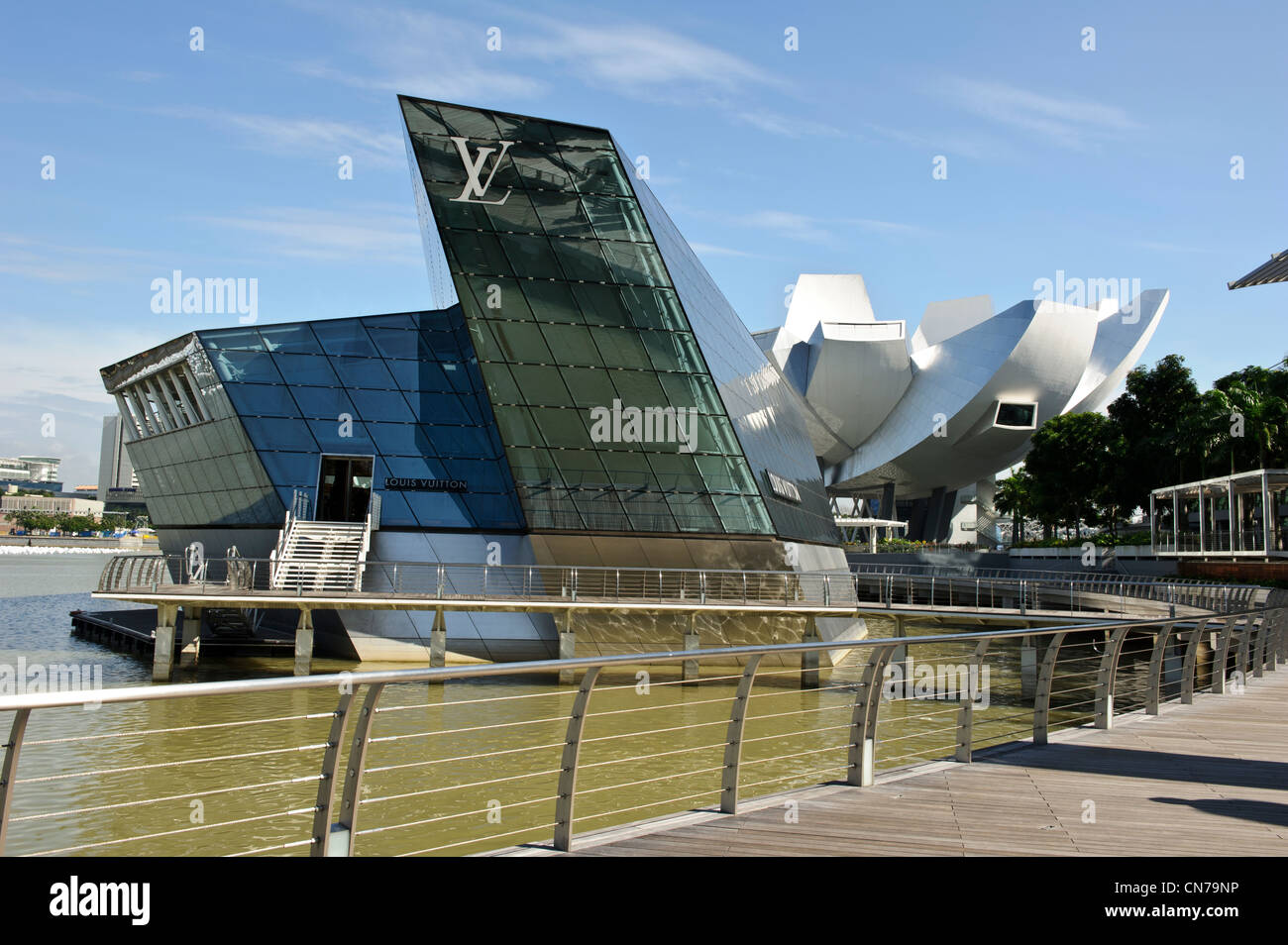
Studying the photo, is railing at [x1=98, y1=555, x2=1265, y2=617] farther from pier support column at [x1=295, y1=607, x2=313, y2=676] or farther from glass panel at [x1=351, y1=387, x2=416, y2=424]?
glass panel at [x1=351, y1=387, x2=416, y2=424]

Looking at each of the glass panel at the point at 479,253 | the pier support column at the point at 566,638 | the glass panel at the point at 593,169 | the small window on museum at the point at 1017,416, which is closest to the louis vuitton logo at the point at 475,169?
the glass panel at the point at 479,253

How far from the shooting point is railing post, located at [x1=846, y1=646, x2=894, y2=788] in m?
6.92

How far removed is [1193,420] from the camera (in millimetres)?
52125

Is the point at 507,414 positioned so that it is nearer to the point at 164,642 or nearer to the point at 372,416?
the point at 372,416

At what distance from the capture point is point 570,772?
16.9 feet

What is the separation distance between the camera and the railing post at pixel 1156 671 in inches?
433

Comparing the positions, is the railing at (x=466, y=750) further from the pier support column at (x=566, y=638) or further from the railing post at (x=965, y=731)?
the pier support column at (x=566, y=638)

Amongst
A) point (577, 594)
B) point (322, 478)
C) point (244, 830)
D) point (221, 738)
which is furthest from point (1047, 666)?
point (322, 478)

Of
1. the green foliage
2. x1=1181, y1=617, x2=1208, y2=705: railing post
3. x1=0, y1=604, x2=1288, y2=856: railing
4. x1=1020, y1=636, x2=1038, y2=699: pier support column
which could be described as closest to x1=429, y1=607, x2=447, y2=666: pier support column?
x1=0, y1=604, x2=1288, y2=856: railing

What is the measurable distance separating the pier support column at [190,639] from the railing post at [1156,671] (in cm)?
2234

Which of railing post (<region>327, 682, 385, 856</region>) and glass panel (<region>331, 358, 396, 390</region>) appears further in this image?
glass panel (<region>331, 358, 396, 390</region>)

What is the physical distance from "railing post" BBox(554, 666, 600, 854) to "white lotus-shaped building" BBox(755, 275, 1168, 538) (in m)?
78.5

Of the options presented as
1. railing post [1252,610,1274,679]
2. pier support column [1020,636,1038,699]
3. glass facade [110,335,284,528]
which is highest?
glass facade [110,335,284,528]

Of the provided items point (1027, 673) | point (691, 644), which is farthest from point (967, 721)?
point (1027, 673)
